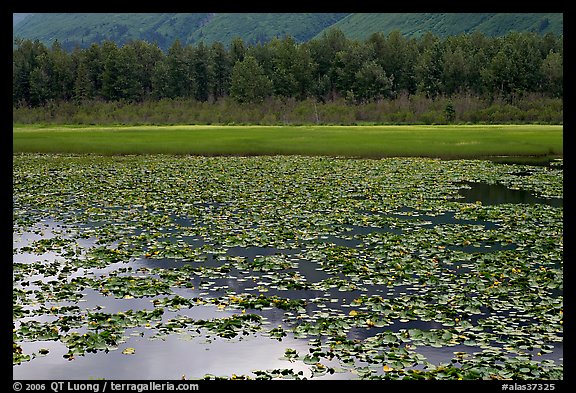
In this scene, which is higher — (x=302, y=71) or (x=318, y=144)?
(x=302, y=71)

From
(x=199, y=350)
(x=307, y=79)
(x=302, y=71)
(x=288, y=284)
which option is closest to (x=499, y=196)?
(x=288, y=284)

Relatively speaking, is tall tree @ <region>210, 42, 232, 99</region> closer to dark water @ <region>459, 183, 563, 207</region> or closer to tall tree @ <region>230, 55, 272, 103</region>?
tall tree @ <region>230, 55, 272, 103</region>

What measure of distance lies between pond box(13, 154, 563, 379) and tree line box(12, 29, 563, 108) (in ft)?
315

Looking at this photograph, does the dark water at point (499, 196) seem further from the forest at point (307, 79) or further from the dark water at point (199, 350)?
the forest at point (307, 79)

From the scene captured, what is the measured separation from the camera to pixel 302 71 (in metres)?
129

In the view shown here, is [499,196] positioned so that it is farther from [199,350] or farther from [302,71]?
[302,71]

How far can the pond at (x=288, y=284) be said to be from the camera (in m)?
10.7

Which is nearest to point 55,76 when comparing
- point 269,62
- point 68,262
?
point 269,62

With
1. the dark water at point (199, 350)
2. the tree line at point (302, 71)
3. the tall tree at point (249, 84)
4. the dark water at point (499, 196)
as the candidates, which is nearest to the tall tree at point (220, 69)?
the tree line at point (302, 71)

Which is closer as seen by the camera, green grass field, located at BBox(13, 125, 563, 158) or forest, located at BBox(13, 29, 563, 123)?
green grass field, located at BBox(13, 125, 563, 158)

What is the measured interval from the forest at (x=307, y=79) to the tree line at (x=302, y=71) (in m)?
0.21

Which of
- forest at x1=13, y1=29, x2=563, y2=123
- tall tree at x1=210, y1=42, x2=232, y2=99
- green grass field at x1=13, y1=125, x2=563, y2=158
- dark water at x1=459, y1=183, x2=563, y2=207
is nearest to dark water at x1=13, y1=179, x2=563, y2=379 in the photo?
dark water at x1=459, y1=183, x2=563, y2=207

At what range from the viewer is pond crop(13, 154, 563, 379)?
10719 millimetres

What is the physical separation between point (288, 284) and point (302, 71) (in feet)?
385
